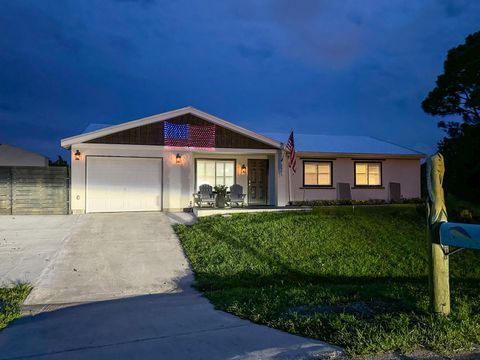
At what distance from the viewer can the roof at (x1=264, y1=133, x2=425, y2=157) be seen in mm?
18516

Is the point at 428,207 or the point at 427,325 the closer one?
the point at 427,325

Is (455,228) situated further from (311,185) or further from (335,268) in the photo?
(311,185)

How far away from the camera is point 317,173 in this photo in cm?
1856

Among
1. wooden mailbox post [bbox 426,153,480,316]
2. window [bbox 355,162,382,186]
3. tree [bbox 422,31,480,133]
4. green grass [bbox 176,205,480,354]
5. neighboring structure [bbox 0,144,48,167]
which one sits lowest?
green grass [bbox 176,205,480,354]

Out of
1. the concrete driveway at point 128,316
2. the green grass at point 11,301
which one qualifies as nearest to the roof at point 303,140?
the concrete driveway at point 128,316

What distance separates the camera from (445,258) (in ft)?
15.4

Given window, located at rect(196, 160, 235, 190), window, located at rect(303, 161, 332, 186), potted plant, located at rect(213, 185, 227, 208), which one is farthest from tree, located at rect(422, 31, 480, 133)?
potted plant, located at rect(213, 185, 227, 208)

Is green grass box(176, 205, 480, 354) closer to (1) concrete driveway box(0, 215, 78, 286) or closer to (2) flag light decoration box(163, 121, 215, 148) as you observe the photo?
(1) concrete driveway box(0, 215, 78, 286)

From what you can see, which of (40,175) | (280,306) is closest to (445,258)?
(280,306)

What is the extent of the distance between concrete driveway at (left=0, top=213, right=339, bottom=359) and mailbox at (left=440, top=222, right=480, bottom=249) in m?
1.81

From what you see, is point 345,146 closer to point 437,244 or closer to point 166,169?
point 166,169

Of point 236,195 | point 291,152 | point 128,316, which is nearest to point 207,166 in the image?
point 236,195

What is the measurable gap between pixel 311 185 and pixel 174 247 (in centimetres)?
948

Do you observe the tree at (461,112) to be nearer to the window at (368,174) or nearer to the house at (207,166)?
the house at (207,166)
